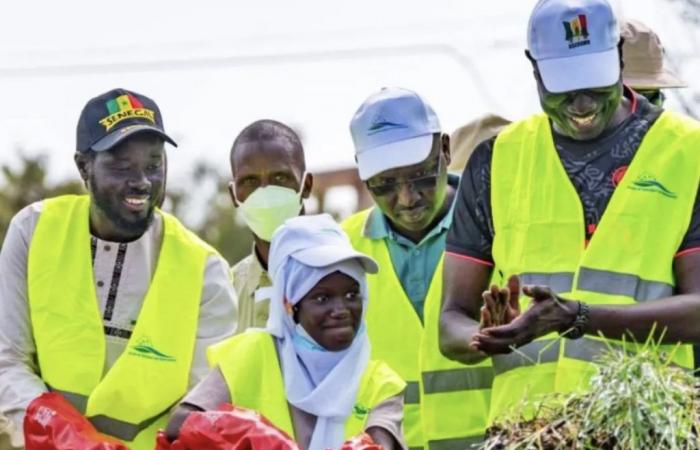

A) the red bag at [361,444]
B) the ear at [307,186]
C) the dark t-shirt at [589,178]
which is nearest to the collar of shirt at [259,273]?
the ear at [307,186]

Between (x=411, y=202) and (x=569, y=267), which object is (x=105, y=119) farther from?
(x=569, y=267)

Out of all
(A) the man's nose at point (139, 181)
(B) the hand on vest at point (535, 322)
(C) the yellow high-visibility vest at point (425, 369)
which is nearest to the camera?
(B) the hand on vest at point (535, 322)

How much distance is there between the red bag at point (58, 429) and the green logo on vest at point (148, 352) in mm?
541

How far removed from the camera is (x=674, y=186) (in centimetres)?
722

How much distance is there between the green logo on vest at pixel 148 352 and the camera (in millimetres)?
8312

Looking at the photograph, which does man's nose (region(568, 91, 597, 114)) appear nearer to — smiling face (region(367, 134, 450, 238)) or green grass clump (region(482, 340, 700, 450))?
smiling face (region(367, 134, 450, 238))

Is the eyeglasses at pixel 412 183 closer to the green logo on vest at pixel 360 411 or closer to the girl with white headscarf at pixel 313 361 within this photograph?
the girl with white headscarf at pixel 313 361

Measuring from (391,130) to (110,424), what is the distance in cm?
158

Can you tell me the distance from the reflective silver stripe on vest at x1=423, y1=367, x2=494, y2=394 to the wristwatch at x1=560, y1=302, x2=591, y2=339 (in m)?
1.18

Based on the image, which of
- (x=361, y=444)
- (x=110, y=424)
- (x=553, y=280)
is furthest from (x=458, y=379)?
(x=361, y=444)

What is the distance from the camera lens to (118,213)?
27.9 feet

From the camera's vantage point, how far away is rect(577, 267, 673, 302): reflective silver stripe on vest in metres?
7.14

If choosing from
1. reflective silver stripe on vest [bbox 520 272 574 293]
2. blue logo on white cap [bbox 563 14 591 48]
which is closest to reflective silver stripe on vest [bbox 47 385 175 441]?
reflective silver stripe on vest [bbox 520 272 574 293]

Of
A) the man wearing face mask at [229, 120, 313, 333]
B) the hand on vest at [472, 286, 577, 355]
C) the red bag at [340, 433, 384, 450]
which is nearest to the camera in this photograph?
the red bag at [340, 433, 384, 450]
